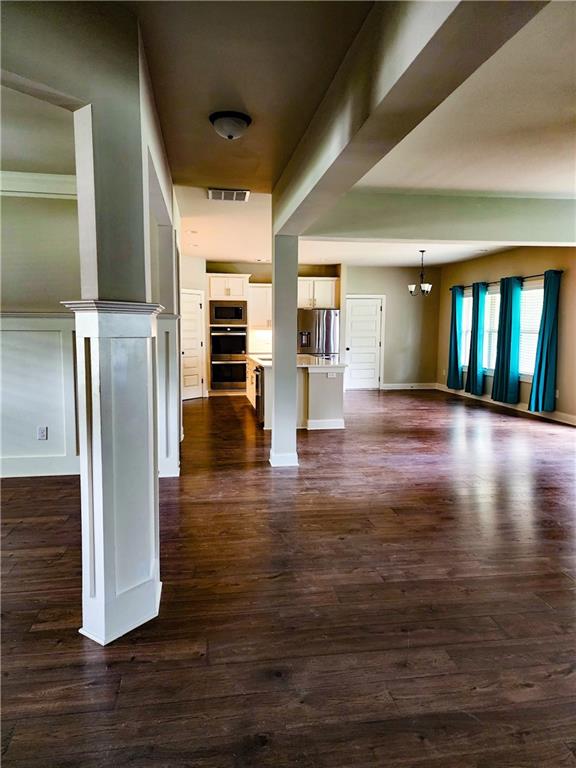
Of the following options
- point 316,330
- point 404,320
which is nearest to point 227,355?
point 316,330

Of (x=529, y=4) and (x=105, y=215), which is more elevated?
(x=529, y=4)

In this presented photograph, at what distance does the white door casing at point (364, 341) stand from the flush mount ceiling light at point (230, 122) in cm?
751

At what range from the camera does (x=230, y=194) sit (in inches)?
176

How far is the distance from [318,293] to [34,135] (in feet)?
23.7

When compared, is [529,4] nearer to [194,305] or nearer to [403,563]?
[403,563]

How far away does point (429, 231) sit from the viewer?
15.9 feet

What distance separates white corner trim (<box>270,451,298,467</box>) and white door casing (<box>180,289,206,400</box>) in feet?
14.0

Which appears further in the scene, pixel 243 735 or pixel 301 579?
pixel 301 579

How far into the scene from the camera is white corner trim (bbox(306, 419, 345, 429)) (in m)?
6.43

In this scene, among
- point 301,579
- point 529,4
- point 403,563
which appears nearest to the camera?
point 529,4

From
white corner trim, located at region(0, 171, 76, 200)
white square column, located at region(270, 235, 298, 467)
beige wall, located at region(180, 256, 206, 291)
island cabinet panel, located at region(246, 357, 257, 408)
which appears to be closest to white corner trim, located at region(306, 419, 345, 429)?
island cabinet panel, located at region(246, 357, 257, 408)

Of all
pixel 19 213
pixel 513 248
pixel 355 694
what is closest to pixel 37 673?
pixel 355 694

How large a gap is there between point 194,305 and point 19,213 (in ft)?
15.0

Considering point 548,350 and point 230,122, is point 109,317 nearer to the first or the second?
point 230,122
